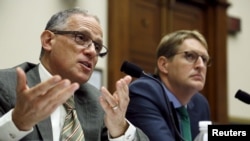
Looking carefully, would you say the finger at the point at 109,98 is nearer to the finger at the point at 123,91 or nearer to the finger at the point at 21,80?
the finger at the point at 123,91

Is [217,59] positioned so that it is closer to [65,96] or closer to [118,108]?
[118,108]

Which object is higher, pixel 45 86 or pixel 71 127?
pixel 45 86

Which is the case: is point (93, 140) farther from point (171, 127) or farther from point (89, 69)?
point (171, 127)

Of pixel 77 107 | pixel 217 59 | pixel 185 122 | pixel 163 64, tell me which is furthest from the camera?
pixel 217 59

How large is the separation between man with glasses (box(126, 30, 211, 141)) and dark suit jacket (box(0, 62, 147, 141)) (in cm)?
22

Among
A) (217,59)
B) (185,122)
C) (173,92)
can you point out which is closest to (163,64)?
(173,92)

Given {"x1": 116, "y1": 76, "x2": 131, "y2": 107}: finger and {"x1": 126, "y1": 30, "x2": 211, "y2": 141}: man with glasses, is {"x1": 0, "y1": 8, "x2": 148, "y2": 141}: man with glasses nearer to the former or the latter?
{"x1": 116, "y1": 76, "x2": 131, "y2": 107}: finger

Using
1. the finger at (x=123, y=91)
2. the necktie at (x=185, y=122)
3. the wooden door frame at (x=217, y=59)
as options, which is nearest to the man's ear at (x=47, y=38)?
the finger at (x=123, y=91)

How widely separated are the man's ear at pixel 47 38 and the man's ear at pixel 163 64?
28.3 inches

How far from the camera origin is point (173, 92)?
7.51ft

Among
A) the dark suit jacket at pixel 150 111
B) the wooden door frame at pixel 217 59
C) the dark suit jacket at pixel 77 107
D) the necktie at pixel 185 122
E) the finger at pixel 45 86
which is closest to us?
the finger at pixel 45 86

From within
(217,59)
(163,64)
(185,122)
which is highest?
(163,64)

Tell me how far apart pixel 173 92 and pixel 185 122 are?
164mm

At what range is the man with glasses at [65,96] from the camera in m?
1.28
